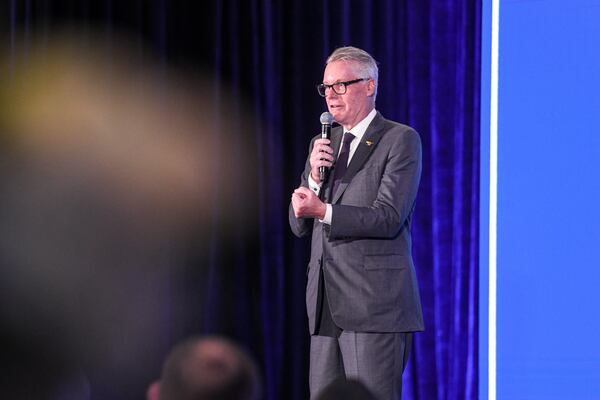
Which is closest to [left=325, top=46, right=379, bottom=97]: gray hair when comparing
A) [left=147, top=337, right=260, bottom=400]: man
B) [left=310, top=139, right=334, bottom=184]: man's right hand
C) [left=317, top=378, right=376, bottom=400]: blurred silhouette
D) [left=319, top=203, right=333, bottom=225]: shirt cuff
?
[left=310, top=139, right=334, bottom=184]: man's right hand

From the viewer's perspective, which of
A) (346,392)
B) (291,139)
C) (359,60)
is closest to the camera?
(346,392)

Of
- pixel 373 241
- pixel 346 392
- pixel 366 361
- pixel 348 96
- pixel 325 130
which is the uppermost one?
pixel 348 96

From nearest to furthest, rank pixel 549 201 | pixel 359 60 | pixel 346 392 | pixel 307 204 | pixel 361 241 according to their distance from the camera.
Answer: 1. pixel 346 392
2. pixel 307 204
3. pixel 361 241
4. pixel 359 60
5. pixel 549 201

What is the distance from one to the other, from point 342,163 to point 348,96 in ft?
0.69

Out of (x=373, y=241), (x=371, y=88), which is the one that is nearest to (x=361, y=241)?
(x=373, y=241)

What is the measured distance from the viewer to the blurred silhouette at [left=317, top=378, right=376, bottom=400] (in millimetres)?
1374

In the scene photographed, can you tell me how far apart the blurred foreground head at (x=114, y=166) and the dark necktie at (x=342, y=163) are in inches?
50.3

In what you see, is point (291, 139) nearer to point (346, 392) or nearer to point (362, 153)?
point (362, 153)

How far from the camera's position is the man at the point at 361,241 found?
2.57 metres

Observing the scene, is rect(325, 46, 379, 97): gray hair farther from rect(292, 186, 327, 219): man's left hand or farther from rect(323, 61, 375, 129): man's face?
rect(292, 186, 327, 219): man's left hand

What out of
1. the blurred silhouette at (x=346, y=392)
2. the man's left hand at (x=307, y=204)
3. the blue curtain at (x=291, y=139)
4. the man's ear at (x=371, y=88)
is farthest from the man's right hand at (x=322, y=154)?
the blue curtain at (x=291, y=139)

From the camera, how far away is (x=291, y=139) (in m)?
3.96

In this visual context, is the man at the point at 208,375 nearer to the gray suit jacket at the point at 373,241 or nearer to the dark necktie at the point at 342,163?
the gray suit jacket at the point at 373,241

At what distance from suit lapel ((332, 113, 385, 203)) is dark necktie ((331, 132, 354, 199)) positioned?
0.05 ft
